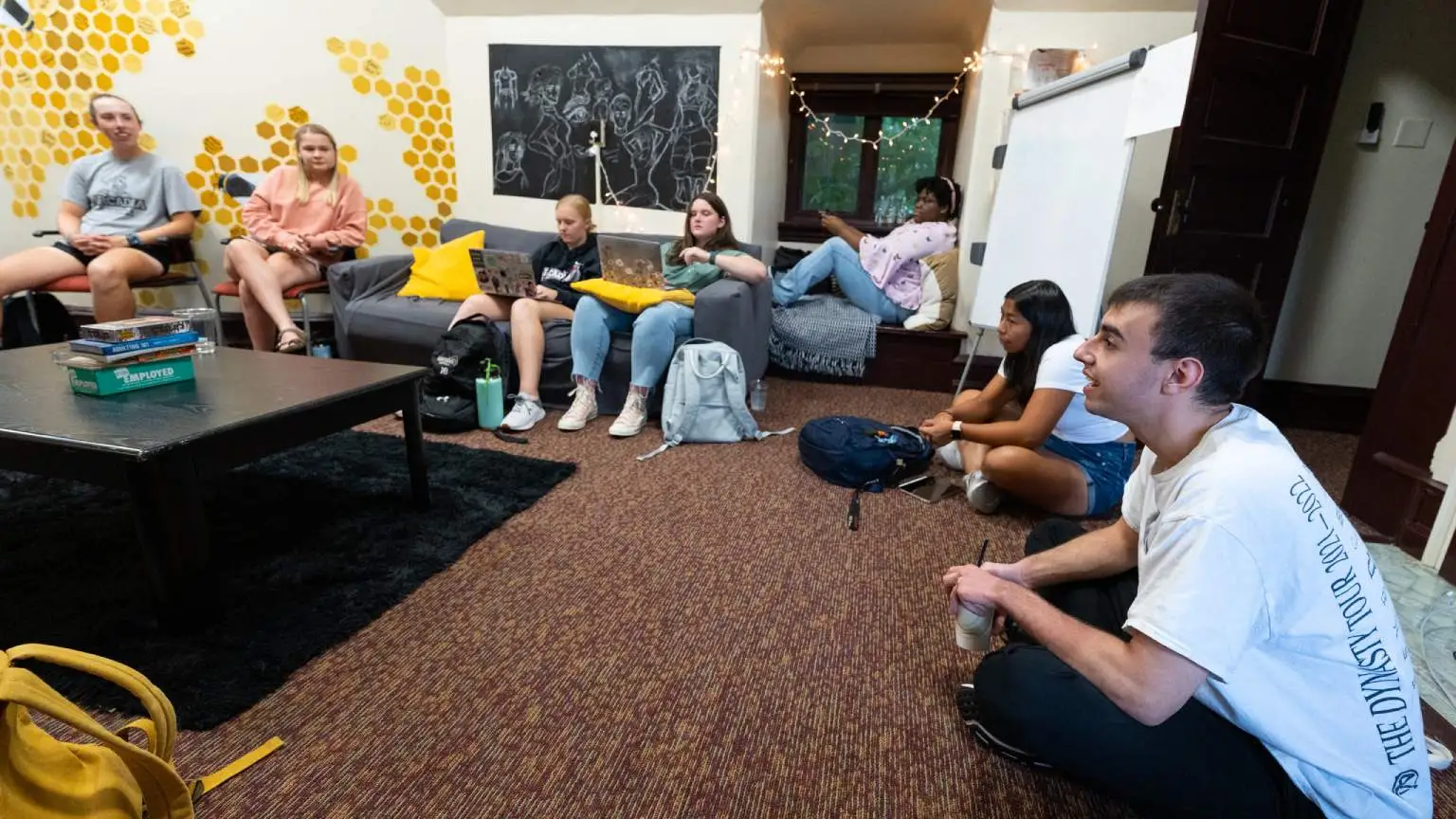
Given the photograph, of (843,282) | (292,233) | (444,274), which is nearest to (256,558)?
(444,274)

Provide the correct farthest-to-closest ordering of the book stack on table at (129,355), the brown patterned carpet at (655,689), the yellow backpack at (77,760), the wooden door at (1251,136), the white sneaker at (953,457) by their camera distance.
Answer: the wooden door at (1251,136)
the white sneaker at (953,457)
the book stack on table at (129,355)
the brown patterned carpet at (655,689)
the yellow backpack at (77,760)

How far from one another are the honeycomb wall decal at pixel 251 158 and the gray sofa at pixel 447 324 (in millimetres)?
595

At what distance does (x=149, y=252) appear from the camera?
10.2 feet

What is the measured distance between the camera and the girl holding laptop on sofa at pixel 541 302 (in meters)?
2.64

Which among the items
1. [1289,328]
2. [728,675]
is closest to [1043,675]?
[728,675]

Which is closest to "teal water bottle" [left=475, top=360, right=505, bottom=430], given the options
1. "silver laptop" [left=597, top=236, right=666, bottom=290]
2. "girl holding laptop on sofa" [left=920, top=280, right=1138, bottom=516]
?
"silver laptop" [left=597, top=236, right=666, bottom=290]

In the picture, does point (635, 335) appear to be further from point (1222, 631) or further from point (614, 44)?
Result: point (1222, 631)

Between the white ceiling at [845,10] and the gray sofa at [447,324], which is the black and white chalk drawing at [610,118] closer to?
the white ceiling at [845,10]

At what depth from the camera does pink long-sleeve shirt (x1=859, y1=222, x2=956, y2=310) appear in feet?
11.4

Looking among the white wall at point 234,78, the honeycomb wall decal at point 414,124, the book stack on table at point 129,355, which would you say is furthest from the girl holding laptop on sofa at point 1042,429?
the white wall at point 234,78

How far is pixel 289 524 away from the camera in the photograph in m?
1.75

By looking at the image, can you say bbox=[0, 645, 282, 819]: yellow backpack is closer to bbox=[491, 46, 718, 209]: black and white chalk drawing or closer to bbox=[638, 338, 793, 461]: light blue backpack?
bbox=[638, 338, 793, 461]: light blue backpack

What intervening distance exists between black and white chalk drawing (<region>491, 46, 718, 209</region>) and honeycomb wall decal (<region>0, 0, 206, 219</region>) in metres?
1.58

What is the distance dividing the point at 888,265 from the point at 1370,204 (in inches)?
78.2
